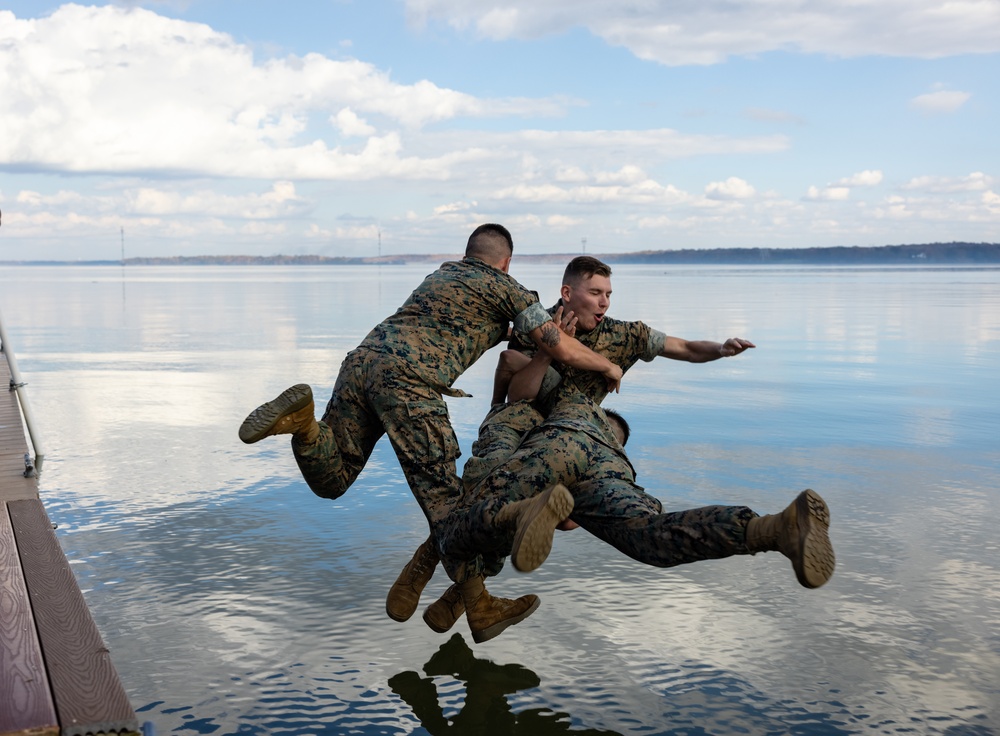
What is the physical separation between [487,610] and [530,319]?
1.61 meters

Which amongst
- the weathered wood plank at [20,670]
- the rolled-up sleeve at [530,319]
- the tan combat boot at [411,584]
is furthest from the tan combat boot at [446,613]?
the weathered wood plank at [20,670]

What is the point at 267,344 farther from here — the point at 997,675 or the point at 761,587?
the point at 997,675

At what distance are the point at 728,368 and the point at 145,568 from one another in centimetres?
1488

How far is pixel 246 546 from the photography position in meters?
7.66

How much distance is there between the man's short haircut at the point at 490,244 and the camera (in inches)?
242

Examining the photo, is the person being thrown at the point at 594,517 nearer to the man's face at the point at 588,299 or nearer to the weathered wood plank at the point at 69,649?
the man's face at the point at 588,299

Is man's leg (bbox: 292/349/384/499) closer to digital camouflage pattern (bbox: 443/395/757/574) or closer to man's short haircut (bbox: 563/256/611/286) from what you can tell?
digital camouflage pattern (bbox: 443/395/757/574)

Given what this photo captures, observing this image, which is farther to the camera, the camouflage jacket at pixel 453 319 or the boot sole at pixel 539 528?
Result: the camouflage jacket at pixel 453 319

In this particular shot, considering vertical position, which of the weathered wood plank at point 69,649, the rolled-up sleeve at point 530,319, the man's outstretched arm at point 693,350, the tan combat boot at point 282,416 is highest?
the rolled-up sleeve at point 530,319

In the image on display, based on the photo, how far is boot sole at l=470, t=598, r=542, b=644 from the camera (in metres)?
5.70

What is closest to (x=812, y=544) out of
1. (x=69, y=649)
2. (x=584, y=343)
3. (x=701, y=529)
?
(x=701, y=529)

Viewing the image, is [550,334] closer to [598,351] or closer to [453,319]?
[453,319]

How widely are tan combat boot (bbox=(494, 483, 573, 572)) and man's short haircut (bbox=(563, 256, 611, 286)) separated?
2.04 meters

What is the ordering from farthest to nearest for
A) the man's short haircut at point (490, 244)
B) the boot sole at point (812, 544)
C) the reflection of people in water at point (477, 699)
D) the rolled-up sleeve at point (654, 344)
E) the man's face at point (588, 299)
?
1. the rolled-up sleeve at point (654, 344)
2. the man's face at point (588, 299)
3. the man's short haircut at point (490, 244)
4. the reflection of people in water at point (477, 699)
5. the boot sole at point (812, 544)
